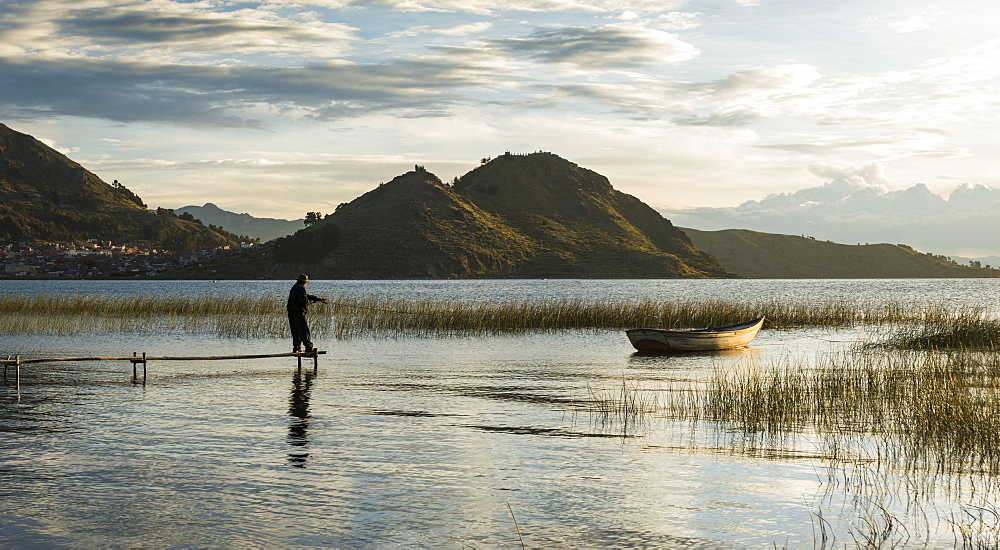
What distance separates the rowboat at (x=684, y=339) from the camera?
1238 inches

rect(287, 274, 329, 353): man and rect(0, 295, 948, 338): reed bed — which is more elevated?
rect(287, 274, 329, 353): man

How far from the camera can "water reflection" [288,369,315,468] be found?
13000mm

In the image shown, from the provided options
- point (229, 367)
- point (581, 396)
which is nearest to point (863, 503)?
point (581, 396)

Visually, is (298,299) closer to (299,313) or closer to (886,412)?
(299,313)

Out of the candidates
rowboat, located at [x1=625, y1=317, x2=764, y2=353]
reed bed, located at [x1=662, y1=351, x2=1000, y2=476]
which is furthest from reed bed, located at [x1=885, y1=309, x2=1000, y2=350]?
reed bed, located at [x1=662, y1=351, x2=1000, y2=476]

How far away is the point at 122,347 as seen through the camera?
3319 cm

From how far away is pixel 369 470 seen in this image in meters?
12.1

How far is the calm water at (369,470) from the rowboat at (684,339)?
8.81m

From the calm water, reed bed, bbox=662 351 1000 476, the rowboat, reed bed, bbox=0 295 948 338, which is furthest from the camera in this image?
reed bed, bbox=0 295 948 338

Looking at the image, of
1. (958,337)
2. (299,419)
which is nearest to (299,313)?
(299,419)

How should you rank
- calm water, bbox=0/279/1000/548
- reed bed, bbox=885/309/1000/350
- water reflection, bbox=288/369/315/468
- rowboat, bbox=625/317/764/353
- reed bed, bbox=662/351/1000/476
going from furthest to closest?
1. rowboat, bbox=625/317/764/353
2. reed bed, bbox=885/309/1000/350
3. reed bed, bbox=662/351/1000/476
4. water reflection, bbox=288/369/315/468
5. calm water, bbox=0/279/1000/548

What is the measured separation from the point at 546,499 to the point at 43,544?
17.1 feet

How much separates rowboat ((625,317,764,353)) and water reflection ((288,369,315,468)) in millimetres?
12274

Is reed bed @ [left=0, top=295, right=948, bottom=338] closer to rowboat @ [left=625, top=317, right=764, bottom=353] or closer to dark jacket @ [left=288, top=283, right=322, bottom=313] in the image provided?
rowboat @ [left=625, top=317, right=764, bottom=353]
